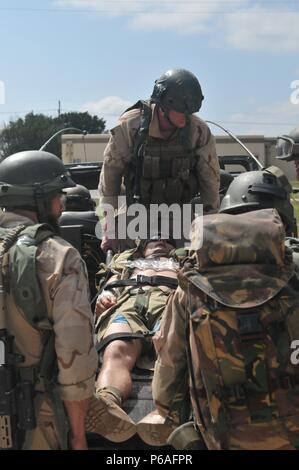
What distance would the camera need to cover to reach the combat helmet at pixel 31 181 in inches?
109

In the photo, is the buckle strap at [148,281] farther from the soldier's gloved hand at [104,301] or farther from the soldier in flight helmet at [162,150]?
the soldier in flight helmet at [162,150]

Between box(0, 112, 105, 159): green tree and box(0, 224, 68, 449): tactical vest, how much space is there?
3704cm

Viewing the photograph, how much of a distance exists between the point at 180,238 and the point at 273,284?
2.67 meters

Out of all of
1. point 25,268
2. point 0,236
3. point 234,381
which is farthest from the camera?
point 0,236

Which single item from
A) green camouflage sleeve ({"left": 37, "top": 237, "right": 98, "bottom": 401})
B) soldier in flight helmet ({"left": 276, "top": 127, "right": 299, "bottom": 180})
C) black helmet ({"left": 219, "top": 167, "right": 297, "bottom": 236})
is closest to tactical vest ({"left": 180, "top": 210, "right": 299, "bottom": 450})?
green camouflage sleeve ({"left": 37, "top": 237, "right": 98, "bottom": 401})

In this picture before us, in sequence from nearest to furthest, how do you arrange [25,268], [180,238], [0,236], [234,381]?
[234,381], [25,268], [0,236], [180,238]

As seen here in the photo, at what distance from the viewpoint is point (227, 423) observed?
232cm

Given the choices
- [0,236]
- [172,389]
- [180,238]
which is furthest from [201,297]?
[180,238]

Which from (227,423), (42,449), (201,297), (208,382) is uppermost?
(201,297)

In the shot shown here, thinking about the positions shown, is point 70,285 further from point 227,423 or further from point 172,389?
point 227,423

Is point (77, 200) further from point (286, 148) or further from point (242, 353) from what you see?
point (242, 353)

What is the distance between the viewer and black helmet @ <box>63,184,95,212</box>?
20.1ft

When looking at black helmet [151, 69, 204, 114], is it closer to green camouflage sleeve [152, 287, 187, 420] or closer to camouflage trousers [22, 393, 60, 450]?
green camouflage sleeve [152, 287, 187, 420]

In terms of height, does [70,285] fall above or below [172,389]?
above
